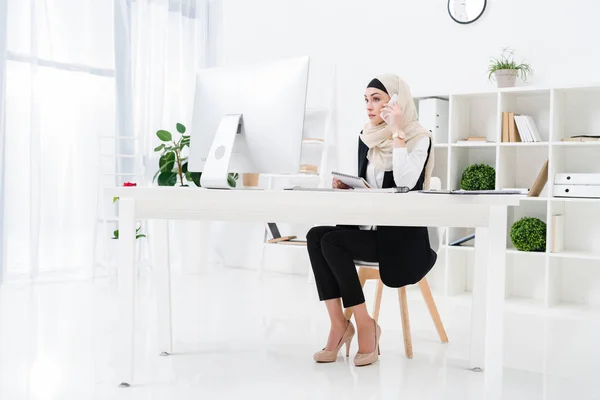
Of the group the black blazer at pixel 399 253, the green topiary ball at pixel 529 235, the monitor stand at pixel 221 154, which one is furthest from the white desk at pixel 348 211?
the green topiary ball at pixel 529 235

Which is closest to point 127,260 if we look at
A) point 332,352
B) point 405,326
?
point 332,352

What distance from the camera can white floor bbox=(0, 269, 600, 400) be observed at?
7.64 feet

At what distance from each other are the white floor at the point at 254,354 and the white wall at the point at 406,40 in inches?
58.8

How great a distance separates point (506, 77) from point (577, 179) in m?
0.75

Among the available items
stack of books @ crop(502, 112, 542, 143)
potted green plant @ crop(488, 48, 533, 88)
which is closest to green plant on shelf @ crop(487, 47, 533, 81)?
potted green plant @ crop(488, 48, 533, 88)

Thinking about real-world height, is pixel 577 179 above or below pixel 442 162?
below

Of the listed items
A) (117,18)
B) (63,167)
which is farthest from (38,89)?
(117,18)

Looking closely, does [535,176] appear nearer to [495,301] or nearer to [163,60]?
[495,301]

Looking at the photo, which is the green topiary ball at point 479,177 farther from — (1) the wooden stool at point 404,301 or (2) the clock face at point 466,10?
(1) the wooden stool at point 404,301

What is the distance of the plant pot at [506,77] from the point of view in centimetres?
415

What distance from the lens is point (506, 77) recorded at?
13.6ft

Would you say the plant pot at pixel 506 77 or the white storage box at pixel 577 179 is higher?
the plant pot at pixel 506 77

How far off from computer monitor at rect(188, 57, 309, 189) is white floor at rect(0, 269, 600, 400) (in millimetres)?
742

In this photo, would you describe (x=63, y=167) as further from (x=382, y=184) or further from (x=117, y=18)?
(x=382, y=184)
